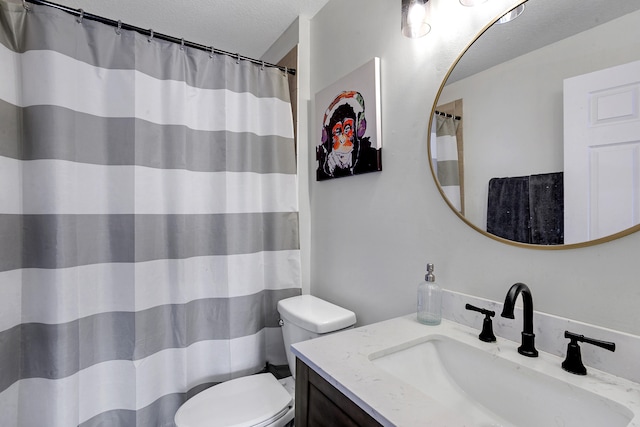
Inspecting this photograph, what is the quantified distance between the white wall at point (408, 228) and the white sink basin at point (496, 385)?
18 centimetres

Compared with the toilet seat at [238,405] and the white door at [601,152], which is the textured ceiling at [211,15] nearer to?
the white door at [601,152]

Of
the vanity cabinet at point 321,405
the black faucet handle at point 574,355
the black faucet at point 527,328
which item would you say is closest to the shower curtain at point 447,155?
the black faucet at point 527,328

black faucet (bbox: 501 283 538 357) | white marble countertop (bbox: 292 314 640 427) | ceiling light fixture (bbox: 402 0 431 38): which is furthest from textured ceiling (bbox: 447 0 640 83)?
white marble countertop (bbox: 292 314 640 427)

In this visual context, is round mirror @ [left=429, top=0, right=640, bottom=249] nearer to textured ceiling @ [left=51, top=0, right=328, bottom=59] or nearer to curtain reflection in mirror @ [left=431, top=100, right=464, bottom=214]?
curtain reflection in mirror @ [left=431, top=100, right=464, bottom=214]

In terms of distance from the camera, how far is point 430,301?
1.00 m

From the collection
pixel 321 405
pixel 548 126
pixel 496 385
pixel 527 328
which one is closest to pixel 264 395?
pixel 321 405

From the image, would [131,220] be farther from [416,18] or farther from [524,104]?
[524,104]

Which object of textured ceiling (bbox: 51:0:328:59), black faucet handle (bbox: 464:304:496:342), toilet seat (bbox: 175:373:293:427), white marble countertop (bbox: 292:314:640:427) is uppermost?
textured ceiling (bbox: 51:0:328:59)

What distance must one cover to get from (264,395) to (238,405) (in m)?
0.11

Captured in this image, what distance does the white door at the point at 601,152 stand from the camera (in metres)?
0.66

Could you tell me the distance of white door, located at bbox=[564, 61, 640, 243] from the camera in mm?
659

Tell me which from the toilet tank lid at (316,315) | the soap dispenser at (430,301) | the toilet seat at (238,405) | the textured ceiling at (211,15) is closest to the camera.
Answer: the soap dispenser at (430,301)

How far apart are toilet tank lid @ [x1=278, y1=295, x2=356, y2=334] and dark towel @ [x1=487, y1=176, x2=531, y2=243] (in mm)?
693

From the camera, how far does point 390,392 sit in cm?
63
